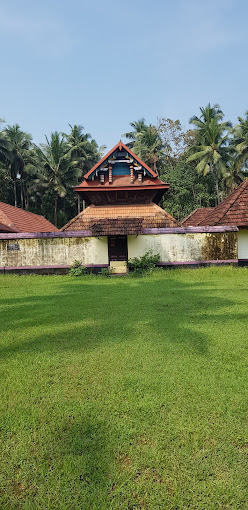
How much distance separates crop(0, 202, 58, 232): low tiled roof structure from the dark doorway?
7062 mm

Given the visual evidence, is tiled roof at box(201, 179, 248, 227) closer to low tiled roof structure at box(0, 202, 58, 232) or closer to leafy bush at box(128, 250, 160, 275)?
leafy bush at box(128, 250, 160, 275)

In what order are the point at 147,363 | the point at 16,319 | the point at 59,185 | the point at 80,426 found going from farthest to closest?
1. the point at 59,185
2. the point at 16,319
3. the point at 147,363
4. the point at 80,426

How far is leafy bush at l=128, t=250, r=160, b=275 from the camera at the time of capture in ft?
39.6

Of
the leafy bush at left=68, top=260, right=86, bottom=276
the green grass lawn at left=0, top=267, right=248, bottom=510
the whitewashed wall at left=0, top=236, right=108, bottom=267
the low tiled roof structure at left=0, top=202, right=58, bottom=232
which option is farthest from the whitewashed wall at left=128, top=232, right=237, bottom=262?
the low tiled roof structure at left=0, top=202, right=58, bottom=232

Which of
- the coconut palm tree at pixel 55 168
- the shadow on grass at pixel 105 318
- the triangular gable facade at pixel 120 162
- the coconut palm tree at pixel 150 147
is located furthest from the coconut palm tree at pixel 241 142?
the shadow on grass at pixel 105 318

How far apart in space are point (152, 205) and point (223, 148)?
22057 millimetres

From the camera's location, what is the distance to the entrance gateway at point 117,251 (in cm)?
1292

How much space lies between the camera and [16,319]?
17.5 feet

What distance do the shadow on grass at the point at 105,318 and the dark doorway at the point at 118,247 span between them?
4920mm

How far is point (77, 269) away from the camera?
12.2m

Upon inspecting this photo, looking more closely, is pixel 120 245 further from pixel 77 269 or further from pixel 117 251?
pixel 77 269

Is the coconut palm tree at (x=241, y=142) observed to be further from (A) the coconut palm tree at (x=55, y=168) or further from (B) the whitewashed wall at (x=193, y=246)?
(B) the whitewashed wall at (x=193, y=246)

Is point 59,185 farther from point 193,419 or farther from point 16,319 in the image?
point 193,419

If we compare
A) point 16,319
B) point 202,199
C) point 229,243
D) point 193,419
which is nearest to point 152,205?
point 229,243
